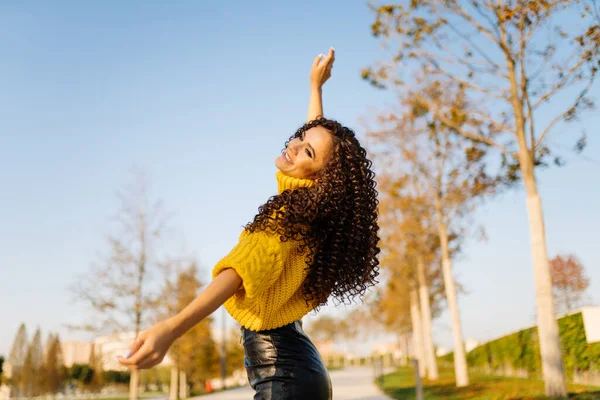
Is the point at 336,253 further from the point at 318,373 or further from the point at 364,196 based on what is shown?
the point at 318,373

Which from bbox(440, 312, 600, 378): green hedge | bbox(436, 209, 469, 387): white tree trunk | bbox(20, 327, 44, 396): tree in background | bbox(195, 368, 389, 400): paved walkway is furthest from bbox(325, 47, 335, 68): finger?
bbox(20, 327, 44, 396): tree in background

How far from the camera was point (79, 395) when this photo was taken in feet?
167

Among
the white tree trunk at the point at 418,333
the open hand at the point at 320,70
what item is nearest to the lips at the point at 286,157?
the open hand at the point at 320,70

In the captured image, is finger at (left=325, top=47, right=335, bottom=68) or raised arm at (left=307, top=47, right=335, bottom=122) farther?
finger at (left=325, top=47, right=335, bottom=68)

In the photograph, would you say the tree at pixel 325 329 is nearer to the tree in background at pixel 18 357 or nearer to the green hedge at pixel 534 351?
the tree in background at pixel 18 357

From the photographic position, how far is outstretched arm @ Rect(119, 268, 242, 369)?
1.52 m

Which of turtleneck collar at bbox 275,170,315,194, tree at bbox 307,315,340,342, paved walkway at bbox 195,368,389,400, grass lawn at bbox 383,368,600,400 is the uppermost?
tree at bbox 307,315,340,342

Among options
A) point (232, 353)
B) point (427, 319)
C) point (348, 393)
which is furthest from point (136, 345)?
point (232, 353)

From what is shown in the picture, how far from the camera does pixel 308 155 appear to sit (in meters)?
2.38

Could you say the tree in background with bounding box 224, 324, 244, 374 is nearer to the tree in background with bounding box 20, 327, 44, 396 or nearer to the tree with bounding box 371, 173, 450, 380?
the tree in background with bounding box 20, 327, 44, 396

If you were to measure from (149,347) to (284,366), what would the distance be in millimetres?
665

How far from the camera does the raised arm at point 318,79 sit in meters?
3.05

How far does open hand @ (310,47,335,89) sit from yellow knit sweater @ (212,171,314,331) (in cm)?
122

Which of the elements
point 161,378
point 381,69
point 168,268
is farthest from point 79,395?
point 381,69
